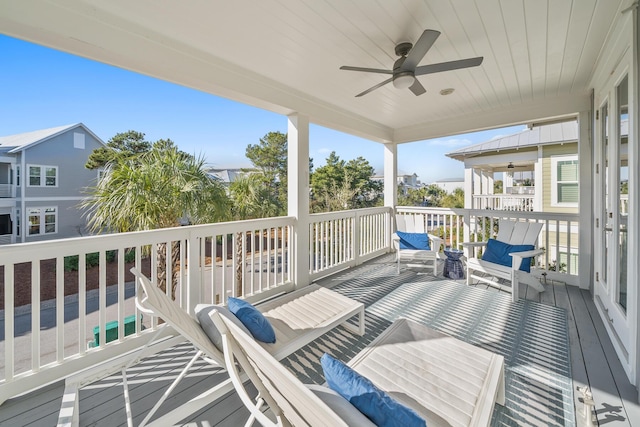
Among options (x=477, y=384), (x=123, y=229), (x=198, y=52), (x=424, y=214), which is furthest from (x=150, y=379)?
(x=424, y=214)

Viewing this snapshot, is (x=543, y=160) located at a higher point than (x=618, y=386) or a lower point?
higher

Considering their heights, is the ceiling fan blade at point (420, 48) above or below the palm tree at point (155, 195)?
above

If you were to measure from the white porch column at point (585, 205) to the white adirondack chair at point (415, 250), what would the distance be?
1.86 meters

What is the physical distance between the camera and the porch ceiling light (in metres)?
2.64

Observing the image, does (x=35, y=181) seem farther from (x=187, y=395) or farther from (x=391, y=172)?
(x=391, y=172)

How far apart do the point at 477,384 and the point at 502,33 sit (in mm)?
2878

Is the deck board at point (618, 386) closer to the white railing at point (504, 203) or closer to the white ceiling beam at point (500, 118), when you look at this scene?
the white ceiling beam at point (500, 118)

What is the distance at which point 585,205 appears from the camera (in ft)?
12.6

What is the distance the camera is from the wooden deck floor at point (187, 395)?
66.5 inches

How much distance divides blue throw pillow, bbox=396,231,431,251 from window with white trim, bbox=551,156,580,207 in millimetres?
5124

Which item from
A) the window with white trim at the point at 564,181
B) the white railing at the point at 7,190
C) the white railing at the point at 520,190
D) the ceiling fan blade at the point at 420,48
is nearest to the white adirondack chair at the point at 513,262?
the ceiling fan blade at the point at 420,48

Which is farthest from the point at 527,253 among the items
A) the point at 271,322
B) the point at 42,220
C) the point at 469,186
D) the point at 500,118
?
the point at 42,220

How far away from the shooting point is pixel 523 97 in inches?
163

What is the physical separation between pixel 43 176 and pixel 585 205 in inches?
362
